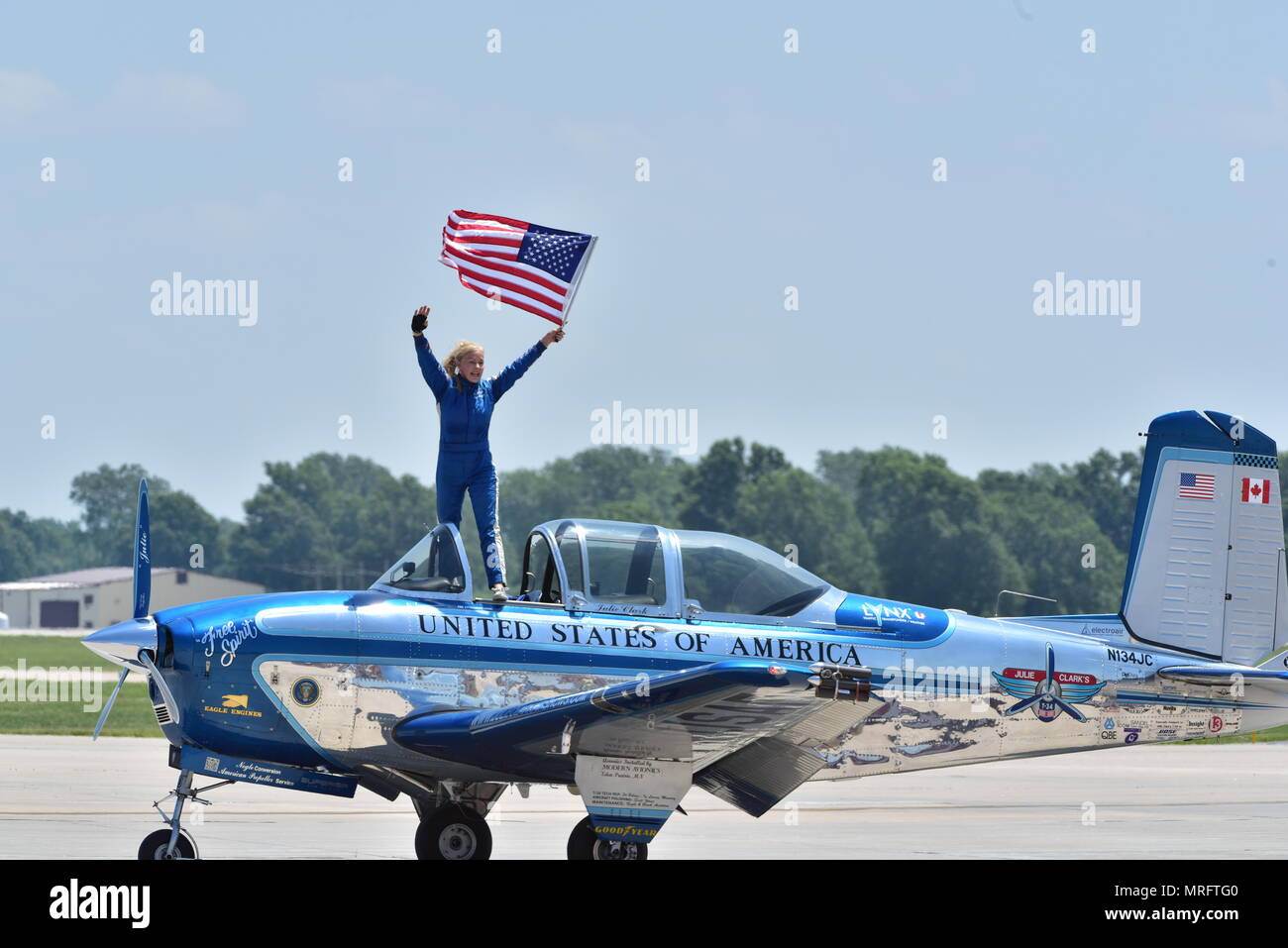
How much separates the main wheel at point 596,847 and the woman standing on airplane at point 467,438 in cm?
176

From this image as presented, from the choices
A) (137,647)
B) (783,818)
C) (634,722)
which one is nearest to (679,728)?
(634,722)

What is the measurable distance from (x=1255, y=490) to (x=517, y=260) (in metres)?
6.08

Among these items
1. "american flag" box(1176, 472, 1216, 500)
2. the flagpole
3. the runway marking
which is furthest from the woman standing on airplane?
"american flag" box(1176, 472, 1216, 500)

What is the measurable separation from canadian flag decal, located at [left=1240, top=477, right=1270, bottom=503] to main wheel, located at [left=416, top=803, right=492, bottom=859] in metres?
6.46

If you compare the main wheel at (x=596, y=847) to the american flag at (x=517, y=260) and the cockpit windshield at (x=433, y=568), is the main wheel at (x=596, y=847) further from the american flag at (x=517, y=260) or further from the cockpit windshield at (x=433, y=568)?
the american flag at (x=517, y=260)

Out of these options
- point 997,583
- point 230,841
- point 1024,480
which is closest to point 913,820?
point 230,841

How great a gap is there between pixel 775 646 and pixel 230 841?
4726mm

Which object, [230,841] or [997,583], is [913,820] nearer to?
[230,841]

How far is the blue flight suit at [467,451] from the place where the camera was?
10781 millimetres

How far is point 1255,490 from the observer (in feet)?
41.7

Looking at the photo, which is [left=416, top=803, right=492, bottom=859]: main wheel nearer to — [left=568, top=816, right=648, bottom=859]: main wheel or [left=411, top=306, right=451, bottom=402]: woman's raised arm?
[left=568, top=816, right=648, bottom=859]: main wheel

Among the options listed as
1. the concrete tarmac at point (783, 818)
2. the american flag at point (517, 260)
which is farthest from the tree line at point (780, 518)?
the american flag at point (517, 260)

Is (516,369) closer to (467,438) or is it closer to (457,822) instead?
(467,438)
